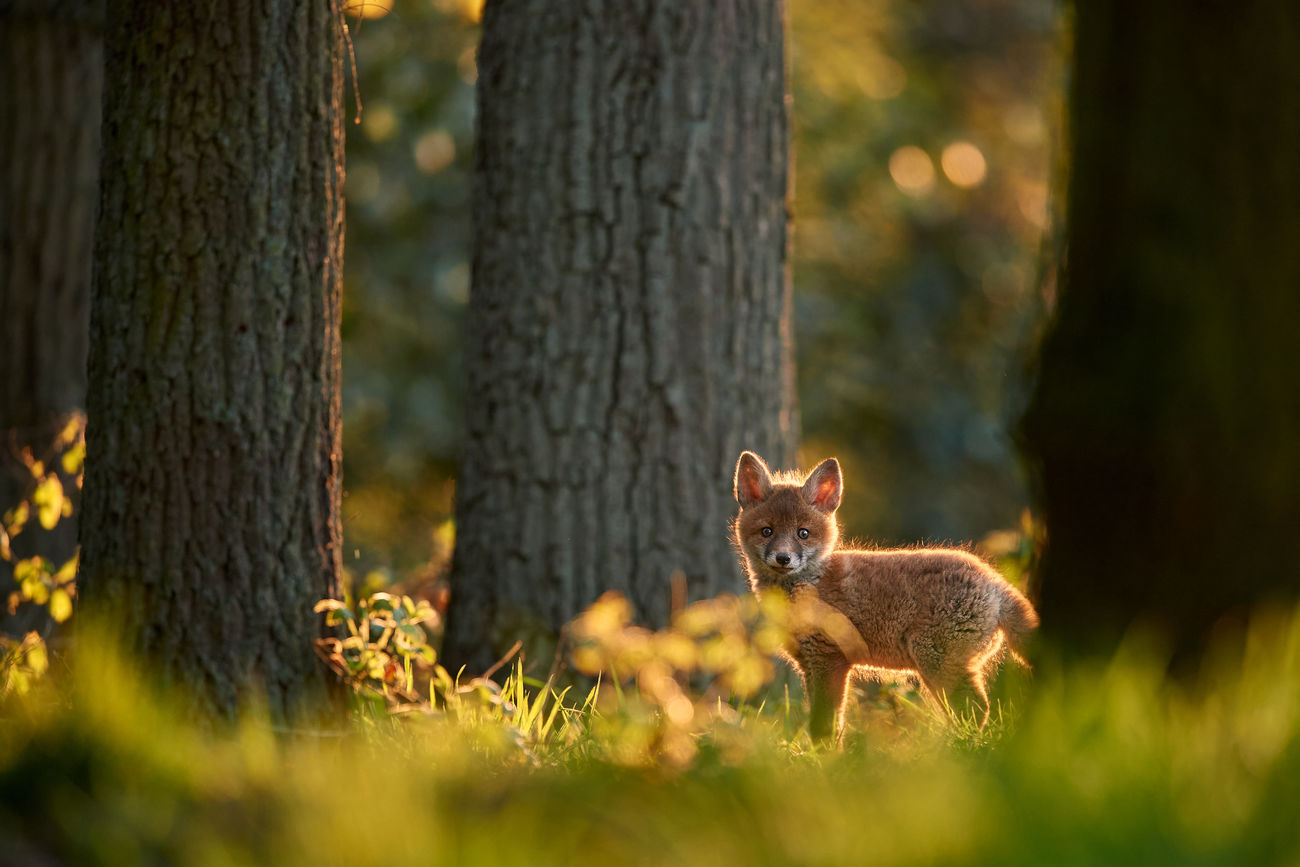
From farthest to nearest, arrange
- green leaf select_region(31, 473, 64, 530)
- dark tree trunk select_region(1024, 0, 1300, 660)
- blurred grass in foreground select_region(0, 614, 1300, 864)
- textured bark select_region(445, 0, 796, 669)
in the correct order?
textured bark select_region(445, 0, 796, 669), green leaf select_region(31, 473, 64, 530), dark tree trunk select_region(1024, 0, 1300, 660), blurred grass in foreground select_region(0, 614, 1300, 864)

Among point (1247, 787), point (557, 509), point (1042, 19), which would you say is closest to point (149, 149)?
point (557, 509)

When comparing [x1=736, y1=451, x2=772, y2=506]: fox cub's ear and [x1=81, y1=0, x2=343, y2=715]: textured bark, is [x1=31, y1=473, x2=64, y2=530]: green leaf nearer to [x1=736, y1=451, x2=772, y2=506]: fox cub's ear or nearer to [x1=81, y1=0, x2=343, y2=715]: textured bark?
[x1=81, y1=0, x2=343, y2=715]: textured bark

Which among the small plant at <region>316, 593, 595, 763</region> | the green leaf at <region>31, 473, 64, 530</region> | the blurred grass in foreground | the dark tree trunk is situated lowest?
the small plant at <region>316, 593, 595, 763</region>

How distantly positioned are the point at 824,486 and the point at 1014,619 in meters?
1.04

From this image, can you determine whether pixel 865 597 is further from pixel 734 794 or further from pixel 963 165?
pixel 963 165

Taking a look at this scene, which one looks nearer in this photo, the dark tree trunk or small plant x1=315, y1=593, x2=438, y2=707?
the dark tree trunk

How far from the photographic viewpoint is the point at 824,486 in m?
5.83

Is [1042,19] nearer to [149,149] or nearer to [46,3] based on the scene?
[46,3]

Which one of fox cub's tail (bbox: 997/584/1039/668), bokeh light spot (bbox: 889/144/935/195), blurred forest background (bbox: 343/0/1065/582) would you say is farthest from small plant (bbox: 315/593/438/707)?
bokeh light spot (bbox: 889/144/935/195)

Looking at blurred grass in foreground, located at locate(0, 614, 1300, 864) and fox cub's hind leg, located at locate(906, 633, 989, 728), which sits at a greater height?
blurred grass in foreground, located at locate(0, 614, 1300, 864)

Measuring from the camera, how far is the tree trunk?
8320mm

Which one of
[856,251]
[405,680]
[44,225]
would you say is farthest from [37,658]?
[856,251]

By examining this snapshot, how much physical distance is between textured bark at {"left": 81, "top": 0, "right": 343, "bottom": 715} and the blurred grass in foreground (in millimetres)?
1240

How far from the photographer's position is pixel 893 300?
1930cm
